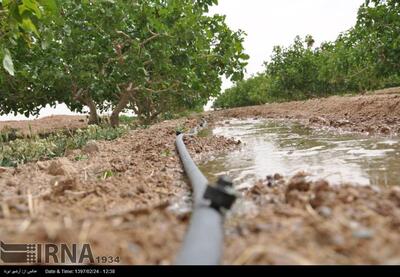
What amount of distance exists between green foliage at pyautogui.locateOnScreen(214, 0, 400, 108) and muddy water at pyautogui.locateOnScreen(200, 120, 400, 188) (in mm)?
4739

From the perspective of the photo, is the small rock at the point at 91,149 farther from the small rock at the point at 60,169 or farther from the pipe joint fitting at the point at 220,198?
the pipe joint fitting at the point at 220,198

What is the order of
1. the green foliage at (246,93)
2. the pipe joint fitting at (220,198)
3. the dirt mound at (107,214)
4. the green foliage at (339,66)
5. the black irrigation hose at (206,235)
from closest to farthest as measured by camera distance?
the black irrigation hose at (206,235) → the dirt mound at (107,214) → the pipe joint fitting at (220,198) → the green foliage at (339,66) → the green foliage at (246,93)

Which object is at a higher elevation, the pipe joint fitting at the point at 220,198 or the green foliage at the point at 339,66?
the green foliage at the point at 339,66

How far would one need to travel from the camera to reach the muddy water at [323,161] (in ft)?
11.9

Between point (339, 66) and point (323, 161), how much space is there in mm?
10136

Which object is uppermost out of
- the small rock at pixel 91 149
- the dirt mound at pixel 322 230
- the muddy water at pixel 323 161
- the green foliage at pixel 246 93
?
the green foliage at pixel 246 93

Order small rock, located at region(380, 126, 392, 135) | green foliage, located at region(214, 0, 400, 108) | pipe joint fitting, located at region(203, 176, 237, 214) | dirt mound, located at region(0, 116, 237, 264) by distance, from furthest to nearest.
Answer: green foliage, located at region(214, 0, 400, 108) → small rock, located at region(380, 126, 392, 135) → pipe joint fitting, located at region(203, 176, 237, 214) → dirt mound, located at region(0, 116, 237, 264)

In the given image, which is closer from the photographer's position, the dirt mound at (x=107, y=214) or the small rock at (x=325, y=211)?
the dirt mound at (x=107, y=214)

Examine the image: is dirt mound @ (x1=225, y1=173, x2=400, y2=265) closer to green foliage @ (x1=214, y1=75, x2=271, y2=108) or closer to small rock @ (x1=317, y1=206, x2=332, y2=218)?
small rock @ (x1=317, y1=206, x2=332, y2=218)

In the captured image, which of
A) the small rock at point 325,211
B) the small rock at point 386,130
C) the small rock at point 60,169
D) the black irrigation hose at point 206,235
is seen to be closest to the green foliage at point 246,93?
the small rock at point 386,130

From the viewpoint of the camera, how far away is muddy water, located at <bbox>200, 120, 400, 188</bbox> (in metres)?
3.62

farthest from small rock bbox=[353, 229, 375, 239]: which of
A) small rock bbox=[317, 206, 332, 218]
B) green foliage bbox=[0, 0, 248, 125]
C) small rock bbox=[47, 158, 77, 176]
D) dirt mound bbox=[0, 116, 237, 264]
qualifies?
green foliage bbox=[0, 0, 248, 125]

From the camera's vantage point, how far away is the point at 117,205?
260 cm

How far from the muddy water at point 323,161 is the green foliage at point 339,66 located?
15.5 ft
